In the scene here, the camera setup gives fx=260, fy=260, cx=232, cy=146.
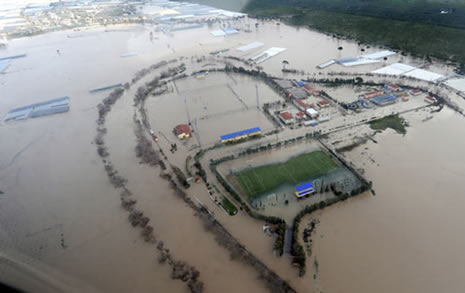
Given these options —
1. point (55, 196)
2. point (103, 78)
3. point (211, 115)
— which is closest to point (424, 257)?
point (211, 115)

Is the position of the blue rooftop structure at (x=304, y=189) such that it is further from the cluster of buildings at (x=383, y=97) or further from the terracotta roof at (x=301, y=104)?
the cluster of buildings at (x=383, y=97)

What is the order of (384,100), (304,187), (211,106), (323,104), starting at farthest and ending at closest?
1. (211,106)
2. (323,104)
3. (384,100)
4. (304,187)

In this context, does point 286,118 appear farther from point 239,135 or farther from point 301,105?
point 239,135

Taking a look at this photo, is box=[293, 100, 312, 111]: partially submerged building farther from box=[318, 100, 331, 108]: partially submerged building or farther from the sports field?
the sports field

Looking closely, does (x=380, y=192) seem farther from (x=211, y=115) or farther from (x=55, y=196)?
(x=55, y=196)

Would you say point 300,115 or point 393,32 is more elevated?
point 393,32

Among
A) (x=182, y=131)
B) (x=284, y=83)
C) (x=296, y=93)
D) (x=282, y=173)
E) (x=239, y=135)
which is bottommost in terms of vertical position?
(x=282, y=173)

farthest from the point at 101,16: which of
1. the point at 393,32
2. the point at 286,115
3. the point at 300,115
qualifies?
the point at 300,115
